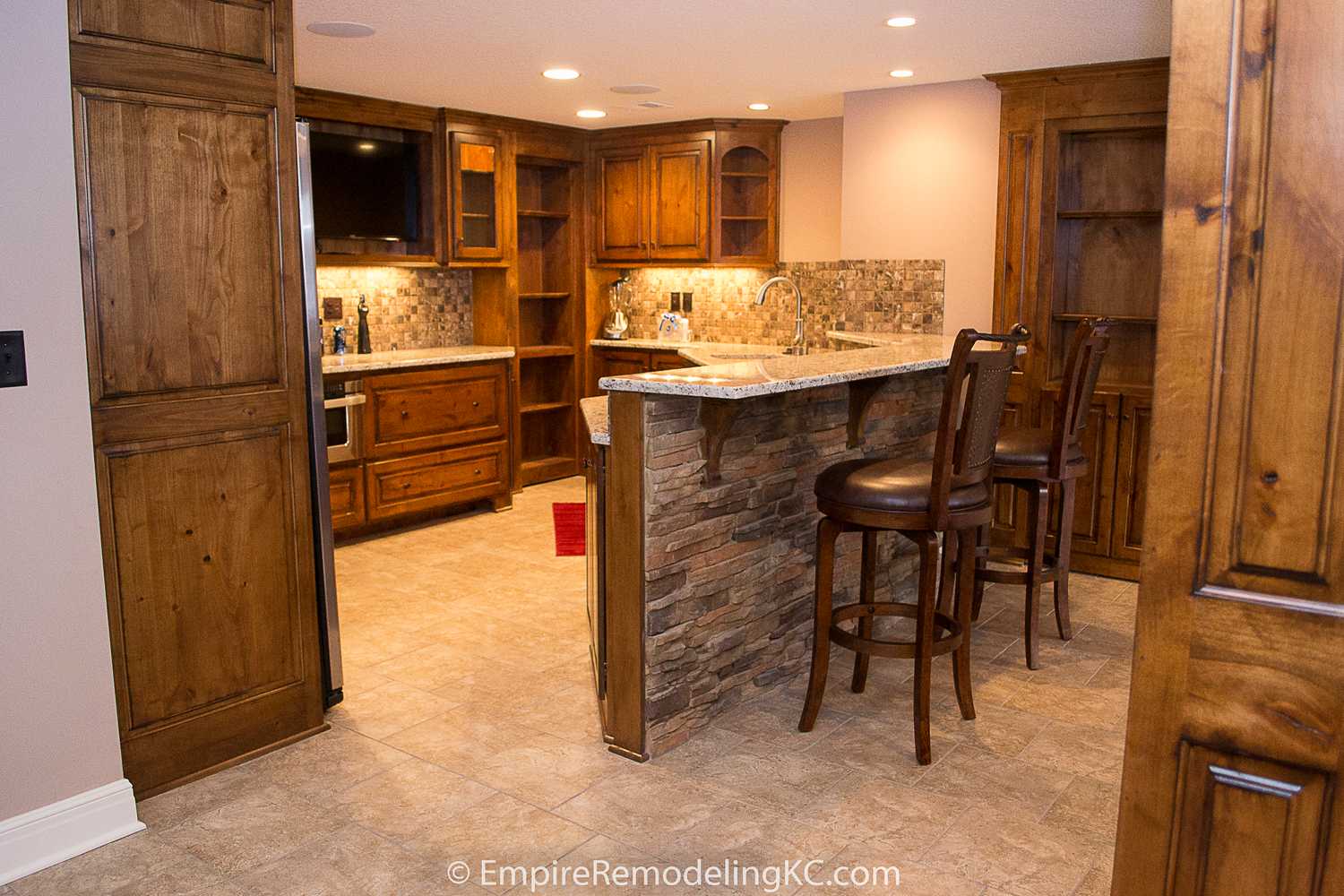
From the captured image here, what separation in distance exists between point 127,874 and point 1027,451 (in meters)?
3.06

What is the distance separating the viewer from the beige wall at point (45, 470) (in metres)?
2.36

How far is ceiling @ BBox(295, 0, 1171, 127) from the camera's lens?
12.6ft


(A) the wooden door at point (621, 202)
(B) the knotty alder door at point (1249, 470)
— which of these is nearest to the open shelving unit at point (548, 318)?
(A) the wooden door at point (621, 202)

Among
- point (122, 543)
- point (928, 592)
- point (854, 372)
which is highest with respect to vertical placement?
point (854, 372)

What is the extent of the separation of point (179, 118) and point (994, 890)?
8.91 ft

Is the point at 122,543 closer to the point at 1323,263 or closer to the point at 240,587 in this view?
the point at 240,587

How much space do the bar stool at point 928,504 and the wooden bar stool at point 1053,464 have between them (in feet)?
2.15

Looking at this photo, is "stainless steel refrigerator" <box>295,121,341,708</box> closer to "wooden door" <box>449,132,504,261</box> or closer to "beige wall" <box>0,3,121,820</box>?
"beige wall" <box>0,3,121,820</box>

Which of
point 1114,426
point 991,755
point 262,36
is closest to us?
point 262,36

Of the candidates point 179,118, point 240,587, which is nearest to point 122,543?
point 240,587

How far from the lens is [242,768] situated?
9.76ft

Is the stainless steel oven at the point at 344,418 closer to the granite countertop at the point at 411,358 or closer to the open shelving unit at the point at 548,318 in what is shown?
the granite countertop at the point at 411,358

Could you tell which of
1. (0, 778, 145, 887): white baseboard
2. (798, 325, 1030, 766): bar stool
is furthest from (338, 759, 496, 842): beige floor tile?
(798, 325, 1030, 766): bar stool

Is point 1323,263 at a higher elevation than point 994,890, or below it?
higher
